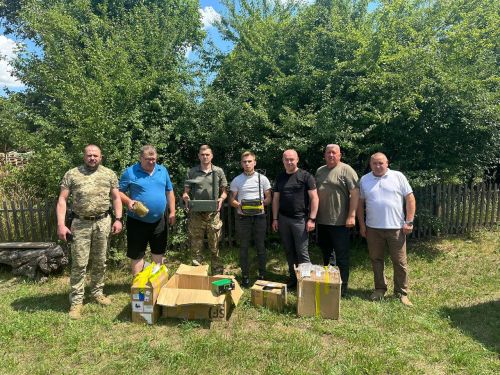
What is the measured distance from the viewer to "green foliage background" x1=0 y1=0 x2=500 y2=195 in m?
5.83

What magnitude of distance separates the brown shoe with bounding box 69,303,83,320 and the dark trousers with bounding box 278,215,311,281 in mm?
2611

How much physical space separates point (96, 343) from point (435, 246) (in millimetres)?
6012

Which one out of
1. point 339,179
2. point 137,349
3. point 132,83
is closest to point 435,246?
point 339,179

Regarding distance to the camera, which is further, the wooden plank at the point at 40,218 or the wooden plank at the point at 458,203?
the wooden plank at the point at 458,203

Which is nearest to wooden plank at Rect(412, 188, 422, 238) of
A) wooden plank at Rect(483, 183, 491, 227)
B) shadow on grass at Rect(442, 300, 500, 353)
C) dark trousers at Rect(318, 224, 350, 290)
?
wooden plank at Rect(483, 183, 491, 227)

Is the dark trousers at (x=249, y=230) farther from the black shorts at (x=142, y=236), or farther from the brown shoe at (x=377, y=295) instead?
the brown shoe at (x=377, y=295)

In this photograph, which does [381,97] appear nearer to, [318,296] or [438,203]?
[438,203]

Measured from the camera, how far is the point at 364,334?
3553 millimetres

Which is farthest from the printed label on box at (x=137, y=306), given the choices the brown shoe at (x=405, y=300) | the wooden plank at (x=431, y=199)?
the wooden plank at (x=431, y=199)

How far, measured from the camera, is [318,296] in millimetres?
3930

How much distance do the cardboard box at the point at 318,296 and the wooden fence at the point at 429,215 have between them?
8.80ft

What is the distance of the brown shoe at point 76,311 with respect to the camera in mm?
4024

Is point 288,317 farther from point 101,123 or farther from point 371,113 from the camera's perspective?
point 101,123

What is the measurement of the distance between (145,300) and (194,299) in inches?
20.9
